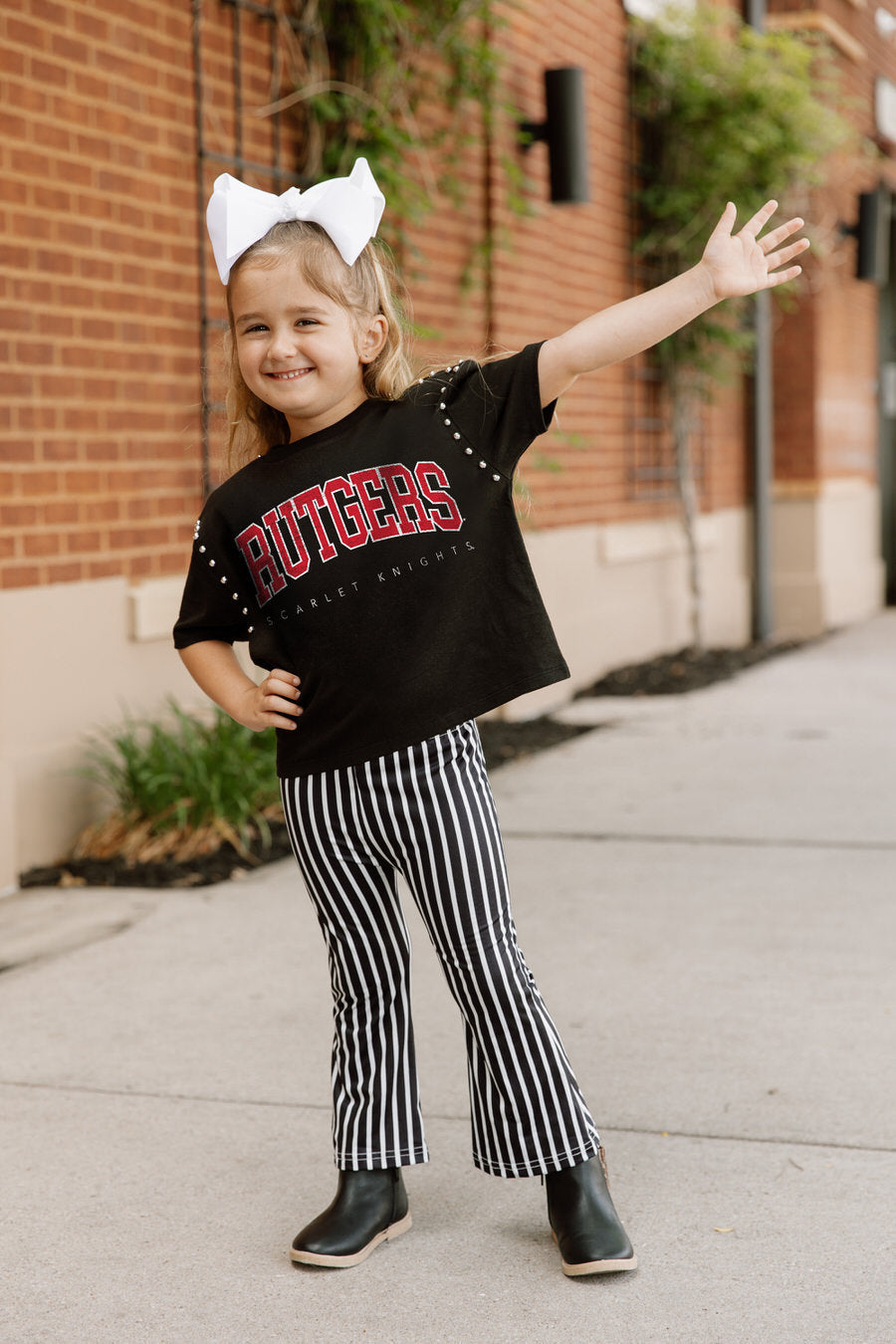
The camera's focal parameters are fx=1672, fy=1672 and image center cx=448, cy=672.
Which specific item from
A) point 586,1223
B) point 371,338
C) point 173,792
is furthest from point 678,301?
point 173,792

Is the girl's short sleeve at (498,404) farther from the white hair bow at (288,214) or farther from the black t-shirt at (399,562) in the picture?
the white hair bow at (288,214)

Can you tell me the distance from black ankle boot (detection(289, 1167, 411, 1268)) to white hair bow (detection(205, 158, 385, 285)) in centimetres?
139

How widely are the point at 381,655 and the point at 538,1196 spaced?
39.8 inches

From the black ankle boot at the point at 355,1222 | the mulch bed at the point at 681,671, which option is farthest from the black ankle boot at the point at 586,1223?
the mulch bed at the point at 681,671

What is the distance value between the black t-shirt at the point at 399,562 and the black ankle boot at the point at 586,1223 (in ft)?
2.38

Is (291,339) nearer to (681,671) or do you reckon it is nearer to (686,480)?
(681,671)

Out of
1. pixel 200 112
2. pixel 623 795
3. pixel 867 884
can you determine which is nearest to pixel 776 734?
pixel 623 795

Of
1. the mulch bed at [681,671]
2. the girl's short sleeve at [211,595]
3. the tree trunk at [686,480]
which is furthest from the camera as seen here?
the tree trunk at [686,480]

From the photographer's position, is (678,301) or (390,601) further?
(390,601)

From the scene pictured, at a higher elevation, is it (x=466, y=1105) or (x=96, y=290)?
(x=96, y=290)

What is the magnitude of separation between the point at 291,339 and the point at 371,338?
0.15 meters

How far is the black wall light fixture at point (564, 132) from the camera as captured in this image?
307 inches

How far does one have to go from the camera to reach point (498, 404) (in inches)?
95.7

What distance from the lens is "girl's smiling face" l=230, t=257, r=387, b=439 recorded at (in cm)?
239
